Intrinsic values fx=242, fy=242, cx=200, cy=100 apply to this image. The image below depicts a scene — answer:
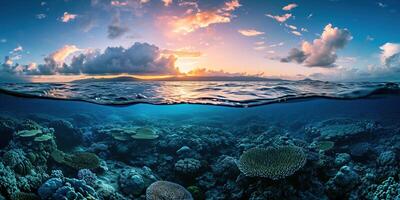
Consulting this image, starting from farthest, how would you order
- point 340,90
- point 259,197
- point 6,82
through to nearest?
1. point 340,90
2. point 6,82
3. point 259,197

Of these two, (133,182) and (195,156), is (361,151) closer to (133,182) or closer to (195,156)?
(195,156)

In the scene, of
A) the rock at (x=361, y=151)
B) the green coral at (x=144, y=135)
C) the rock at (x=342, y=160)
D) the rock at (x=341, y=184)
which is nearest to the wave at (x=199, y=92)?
the green coral at (x=144, y=135)

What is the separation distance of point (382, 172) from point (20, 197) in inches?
482

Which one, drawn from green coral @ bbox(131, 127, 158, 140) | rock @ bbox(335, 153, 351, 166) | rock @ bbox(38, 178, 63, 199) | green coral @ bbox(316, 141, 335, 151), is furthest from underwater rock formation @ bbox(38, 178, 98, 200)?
green coral @ bbox(316, 141, 335, 151)

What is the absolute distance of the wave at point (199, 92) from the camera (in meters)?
16.1

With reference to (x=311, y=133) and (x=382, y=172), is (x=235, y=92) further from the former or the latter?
(x=382, y=172)

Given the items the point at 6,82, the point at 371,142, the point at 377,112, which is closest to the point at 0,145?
the point at 6,82

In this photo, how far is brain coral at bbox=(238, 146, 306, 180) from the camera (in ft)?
26.7

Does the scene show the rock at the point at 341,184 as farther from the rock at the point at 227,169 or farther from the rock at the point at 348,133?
the rock at the point at 348,133

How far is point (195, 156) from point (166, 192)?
3.58 meters

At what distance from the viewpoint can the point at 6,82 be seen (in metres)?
15.7

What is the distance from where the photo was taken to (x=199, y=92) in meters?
16.9

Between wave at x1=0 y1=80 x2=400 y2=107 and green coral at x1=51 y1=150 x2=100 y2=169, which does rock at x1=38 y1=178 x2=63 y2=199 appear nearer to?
green coral at x1=51 y1=150 x2=100 y2=169

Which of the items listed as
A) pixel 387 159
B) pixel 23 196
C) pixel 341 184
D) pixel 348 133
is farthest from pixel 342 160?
pixel 23 196
